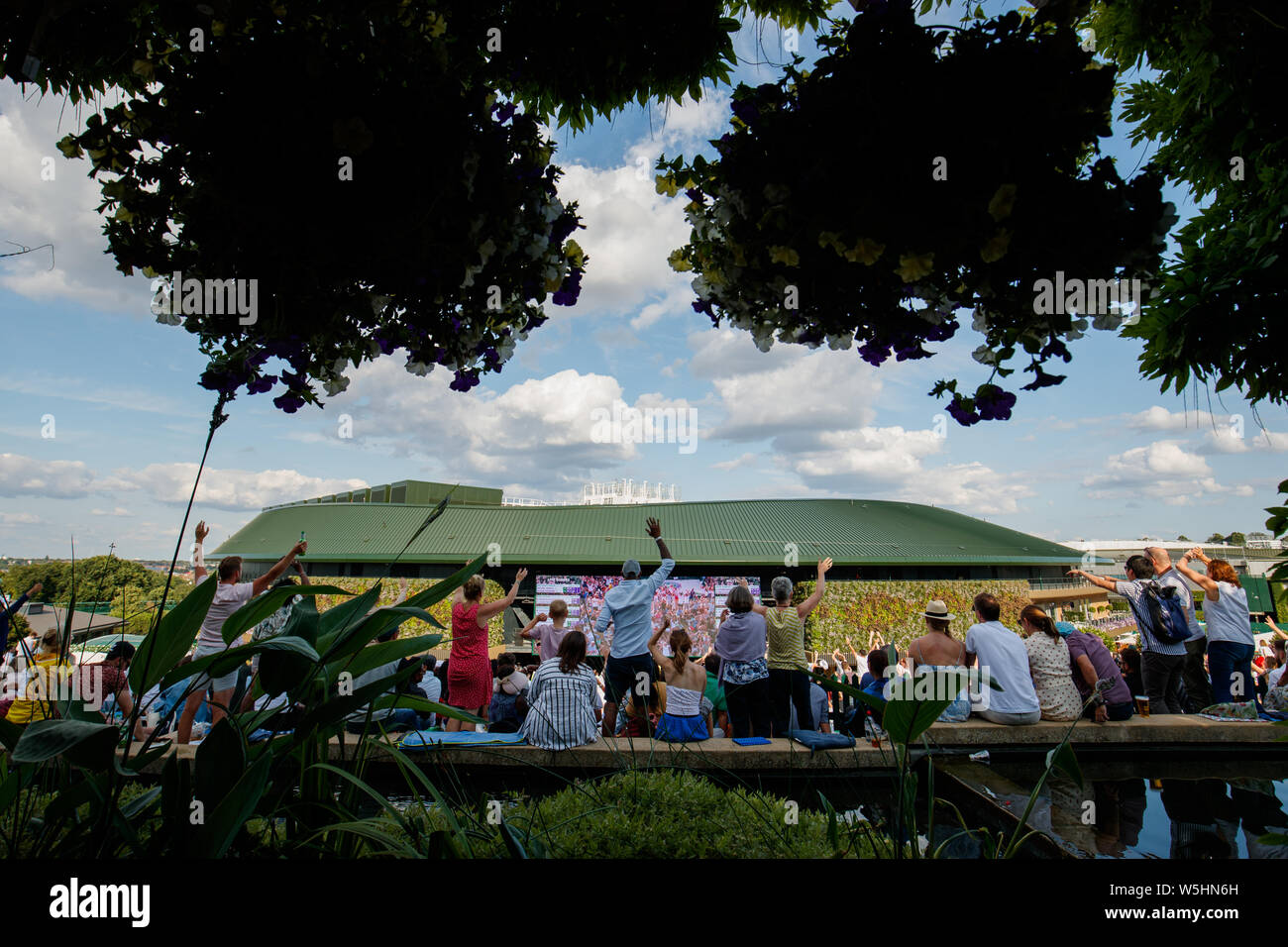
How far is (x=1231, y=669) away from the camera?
16.4 ft

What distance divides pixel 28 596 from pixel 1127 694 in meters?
5.61

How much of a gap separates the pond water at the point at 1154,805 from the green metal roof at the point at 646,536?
21.9 meters

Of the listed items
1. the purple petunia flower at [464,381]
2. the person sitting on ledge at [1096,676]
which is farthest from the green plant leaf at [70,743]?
the person sitting on ledge at [1096,676]

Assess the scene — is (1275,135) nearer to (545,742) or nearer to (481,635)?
(545,742)

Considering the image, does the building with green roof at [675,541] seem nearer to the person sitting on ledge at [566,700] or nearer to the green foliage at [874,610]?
the green foliage at [874,610]

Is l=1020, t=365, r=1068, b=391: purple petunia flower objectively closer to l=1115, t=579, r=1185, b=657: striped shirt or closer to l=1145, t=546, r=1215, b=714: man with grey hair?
l=1115, t=579, r=1185, b=657: striped shirt

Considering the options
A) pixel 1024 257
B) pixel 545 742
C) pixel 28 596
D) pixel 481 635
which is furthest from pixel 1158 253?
pixel 481 635

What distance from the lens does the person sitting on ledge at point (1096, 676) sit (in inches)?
169

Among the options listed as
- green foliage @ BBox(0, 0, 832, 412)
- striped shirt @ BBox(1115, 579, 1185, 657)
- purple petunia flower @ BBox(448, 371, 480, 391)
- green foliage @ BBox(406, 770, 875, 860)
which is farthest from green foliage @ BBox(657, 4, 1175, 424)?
striped shirt @ BBox(1115, 579, 1185, 657)

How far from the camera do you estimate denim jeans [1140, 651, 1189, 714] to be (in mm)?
4984

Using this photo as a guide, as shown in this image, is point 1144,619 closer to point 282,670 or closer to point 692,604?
point 282,670

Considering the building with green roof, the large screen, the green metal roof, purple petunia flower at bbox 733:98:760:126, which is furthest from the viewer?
the green metal roof

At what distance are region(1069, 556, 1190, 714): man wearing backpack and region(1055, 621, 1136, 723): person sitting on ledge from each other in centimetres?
43

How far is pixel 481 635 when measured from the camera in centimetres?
486
